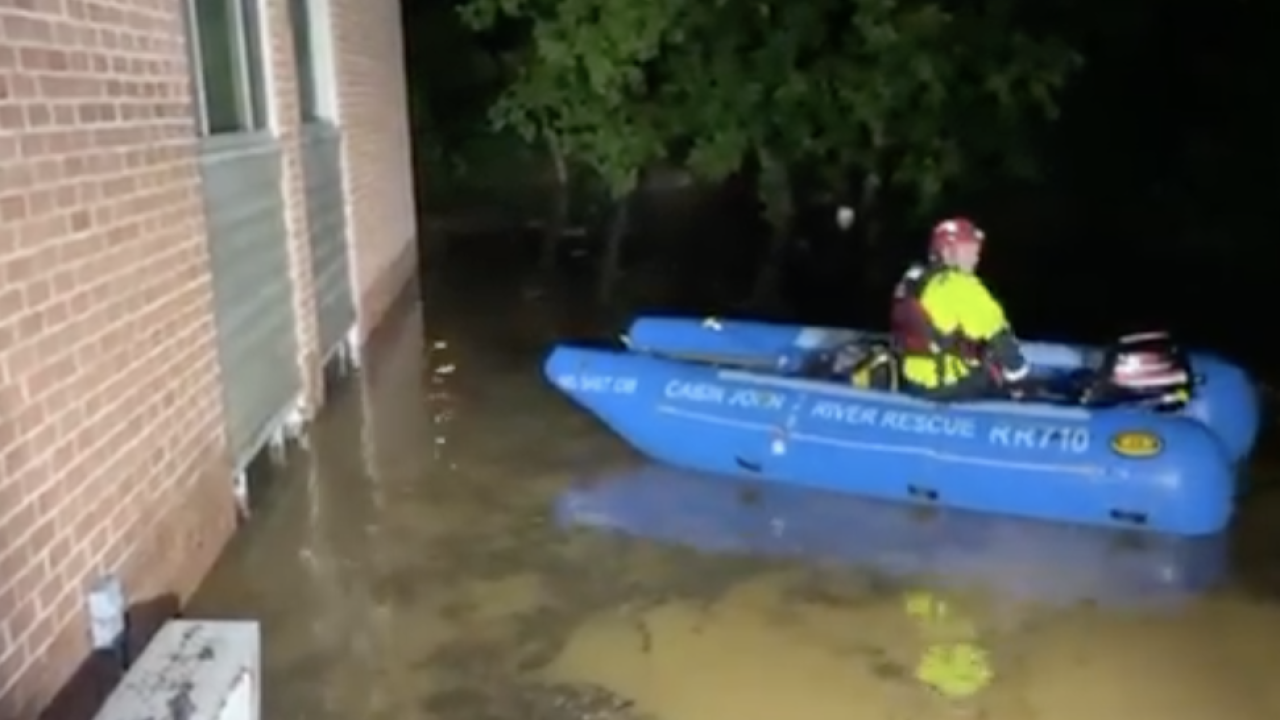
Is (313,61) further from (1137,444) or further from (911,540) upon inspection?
(1137,444)

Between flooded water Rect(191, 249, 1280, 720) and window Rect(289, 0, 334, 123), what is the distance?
3456 mm

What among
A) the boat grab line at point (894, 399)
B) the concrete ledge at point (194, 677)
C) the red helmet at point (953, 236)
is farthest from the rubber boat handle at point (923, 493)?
the concrete ledge at point (194, 677)

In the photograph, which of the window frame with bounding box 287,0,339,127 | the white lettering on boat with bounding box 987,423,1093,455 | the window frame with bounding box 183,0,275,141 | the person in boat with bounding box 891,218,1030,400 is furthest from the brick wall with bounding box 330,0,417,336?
the white lettering on boat with bounding box 987,423,1093,455

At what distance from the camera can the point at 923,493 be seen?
6828mm

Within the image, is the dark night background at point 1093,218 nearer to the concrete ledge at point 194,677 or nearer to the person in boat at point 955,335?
the person in boat at point 955,335

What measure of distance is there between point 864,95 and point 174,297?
Answer: 11039mm

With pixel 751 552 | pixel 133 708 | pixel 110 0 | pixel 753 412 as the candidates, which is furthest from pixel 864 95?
pixel 133 708

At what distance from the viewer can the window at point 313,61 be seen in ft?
Answer: 34.5

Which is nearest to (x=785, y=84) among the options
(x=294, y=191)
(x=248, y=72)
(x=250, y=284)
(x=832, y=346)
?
(x=832, y=346)

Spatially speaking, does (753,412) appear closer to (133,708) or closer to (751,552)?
(751,552)

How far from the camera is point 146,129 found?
18.2 ft

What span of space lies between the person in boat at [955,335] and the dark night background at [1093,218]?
4.72 metres

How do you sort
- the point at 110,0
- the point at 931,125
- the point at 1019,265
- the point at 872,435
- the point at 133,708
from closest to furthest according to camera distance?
the point at 133,708 → the point at 110,0 → the point at 872,435 → the point at 1019,265 → the point at 931,125

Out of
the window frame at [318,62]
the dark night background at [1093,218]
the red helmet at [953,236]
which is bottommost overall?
the dark night background at [1093,218]
